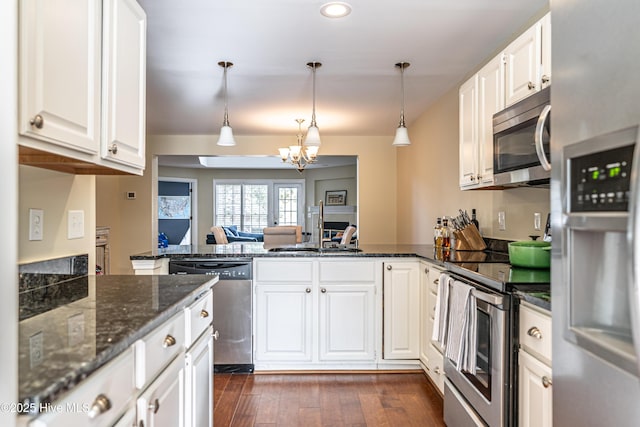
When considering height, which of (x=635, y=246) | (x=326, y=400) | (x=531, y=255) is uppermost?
(x=635, y=246)

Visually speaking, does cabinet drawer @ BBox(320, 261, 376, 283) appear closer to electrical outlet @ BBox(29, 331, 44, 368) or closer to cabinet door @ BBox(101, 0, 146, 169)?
cabinet door @ BBox(101, 0, 146, 169)

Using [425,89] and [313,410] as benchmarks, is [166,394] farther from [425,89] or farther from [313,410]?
[425,89]

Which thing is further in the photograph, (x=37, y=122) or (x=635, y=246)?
(x=37, y=122)

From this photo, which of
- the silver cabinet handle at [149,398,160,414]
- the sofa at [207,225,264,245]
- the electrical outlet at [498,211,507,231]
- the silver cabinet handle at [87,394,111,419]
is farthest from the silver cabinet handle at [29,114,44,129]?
the sofa at [207,225,264,245]

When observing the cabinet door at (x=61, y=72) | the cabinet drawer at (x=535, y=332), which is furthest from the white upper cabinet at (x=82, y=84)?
the cabinet drawer at (x=535, y=332)

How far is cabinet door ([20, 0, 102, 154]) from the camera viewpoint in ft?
3.43

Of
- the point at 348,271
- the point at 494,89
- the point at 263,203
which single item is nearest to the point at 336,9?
the point at 494,89

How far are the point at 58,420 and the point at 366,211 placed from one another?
549 centimetres

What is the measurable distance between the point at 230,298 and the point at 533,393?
2171 mm

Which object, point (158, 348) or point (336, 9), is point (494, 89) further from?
point (158, 348)

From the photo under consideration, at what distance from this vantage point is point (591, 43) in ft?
3.26

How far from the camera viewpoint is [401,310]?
10.4ft

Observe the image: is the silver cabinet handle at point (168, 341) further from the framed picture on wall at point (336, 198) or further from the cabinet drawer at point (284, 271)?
the framed picture on wall at point (336, 198)

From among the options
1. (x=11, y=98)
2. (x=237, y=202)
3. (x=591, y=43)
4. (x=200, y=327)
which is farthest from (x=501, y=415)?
(x=237, y=202)
